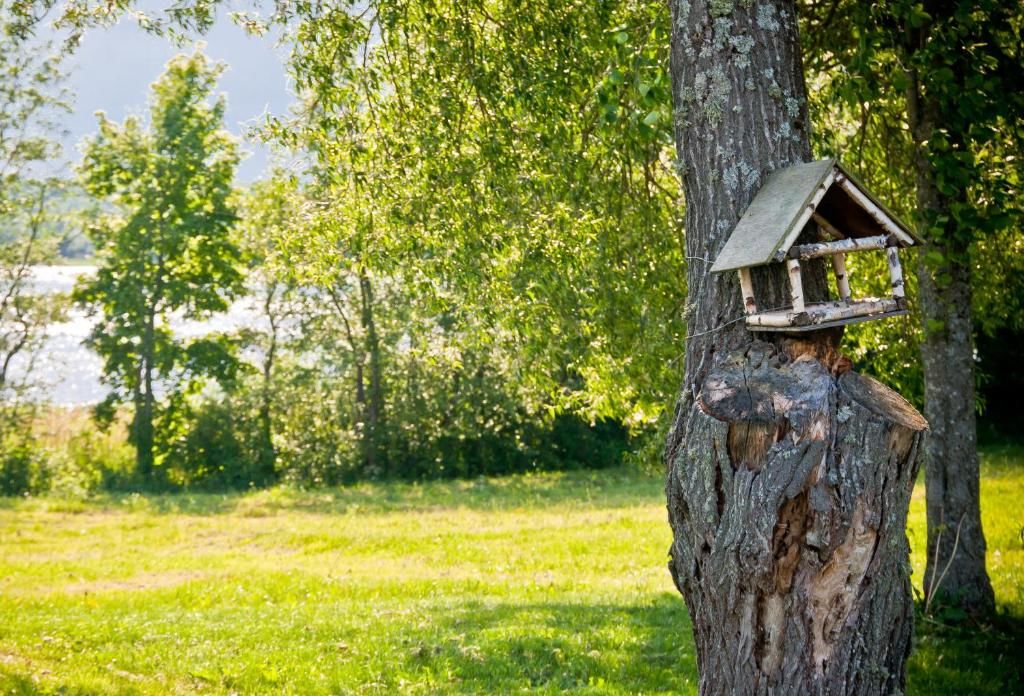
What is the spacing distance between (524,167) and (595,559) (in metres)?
7.80

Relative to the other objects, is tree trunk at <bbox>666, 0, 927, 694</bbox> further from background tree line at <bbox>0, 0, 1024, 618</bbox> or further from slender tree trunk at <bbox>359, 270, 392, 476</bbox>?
slender tree trunk at <bbox>359, 270, 392, 476</bbox>

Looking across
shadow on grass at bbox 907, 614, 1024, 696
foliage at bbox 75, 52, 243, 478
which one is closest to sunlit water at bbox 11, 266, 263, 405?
foliage at bbox 75, 52, 243, 478

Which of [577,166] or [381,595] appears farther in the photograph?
[381,595]

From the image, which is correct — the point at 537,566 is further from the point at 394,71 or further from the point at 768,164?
the point at 768,164

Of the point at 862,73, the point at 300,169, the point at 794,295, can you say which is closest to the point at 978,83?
the point at 862,73

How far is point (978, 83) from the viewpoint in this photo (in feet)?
21.6

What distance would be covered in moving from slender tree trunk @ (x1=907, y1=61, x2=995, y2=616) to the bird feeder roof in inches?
175

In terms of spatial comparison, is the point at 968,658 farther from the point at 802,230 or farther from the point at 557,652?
the point at 802,230

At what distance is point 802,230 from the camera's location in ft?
14.6

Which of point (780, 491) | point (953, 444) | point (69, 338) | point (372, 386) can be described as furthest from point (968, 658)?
point (69, 338)

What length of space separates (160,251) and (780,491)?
86.7 feet

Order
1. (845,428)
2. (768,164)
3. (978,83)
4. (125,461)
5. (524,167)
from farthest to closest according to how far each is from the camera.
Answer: (125,461) → (524,167) → (978,83) → (768,164) → (845,428)

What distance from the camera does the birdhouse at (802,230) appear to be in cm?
418

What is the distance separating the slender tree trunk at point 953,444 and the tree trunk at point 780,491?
4.86 m
